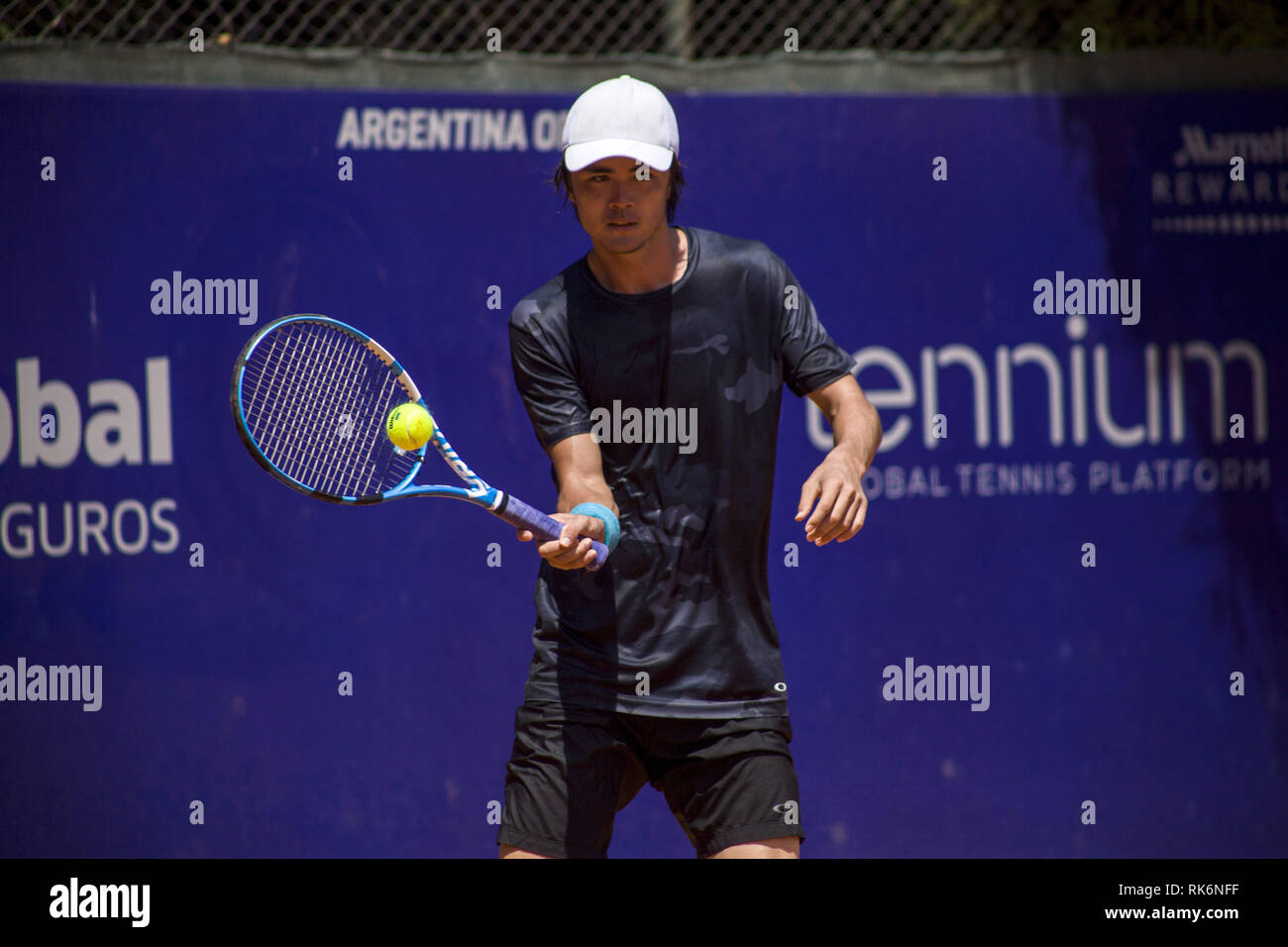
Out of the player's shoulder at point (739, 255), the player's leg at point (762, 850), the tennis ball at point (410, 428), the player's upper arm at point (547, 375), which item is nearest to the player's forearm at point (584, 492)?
the player's upper arm at point (547, 375)

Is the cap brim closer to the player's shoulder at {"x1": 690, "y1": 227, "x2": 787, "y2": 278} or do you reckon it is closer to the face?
the face

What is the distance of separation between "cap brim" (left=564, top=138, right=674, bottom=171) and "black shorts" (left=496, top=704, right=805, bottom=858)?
1.09 meters

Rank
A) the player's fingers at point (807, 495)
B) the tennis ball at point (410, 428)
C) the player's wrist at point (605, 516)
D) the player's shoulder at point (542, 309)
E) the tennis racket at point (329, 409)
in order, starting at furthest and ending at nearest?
1. the tennis racket at point (329, 409)
2. the player's shoulder at point (542, 309)
3. the tennis ball at point (410, 428)
4. the player's wrist at point (605, 516)
5. the player's fingers at point (807, 495)

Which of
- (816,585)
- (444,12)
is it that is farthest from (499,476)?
(444,12)

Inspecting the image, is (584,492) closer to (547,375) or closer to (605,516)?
(605,516)

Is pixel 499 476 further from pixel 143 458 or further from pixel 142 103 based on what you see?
pixel 142 103

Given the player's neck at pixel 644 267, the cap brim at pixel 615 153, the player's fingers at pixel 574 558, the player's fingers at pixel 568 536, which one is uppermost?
the cap brim at pixel 615 153

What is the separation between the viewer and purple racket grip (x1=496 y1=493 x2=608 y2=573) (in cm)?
261

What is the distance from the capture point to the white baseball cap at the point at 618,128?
282 centimetres

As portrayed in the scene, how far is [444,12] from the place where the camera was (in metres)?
4.25

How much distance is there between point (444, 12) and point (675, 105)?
29.3 inches

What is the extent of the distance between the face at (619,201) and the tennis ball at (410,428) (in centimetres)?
50

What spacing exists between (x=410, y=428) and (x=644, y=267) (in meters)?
0.58

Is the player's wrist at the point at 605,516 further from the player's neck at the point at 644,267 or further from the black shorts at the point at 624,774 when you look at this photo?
the player's neck at the point at 644,267
